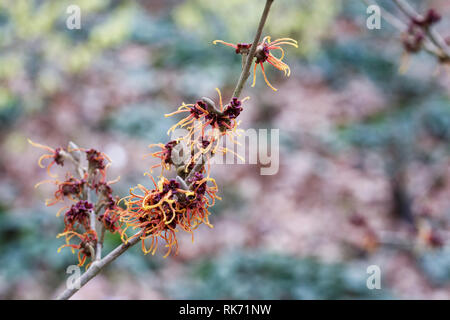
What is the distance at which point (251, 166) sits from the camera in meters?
4.99

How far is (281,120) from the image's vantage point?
5.69 meters

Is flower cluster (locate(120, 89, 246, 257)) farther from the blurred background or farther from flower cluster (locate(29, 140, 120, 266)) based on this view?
the blurred background

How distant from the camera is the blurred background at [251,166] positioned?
3.60m

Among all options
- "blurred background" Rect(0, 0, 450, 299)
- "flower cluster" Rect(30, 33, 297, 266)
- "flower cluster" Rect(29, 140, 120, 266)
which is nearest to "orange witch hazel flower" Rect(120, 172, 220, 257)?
"flower cluster" Rect(30, 33, 297, 266)

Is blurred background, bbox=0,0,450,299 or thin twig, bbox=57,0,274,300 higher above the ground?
blurred background, bbox=0,0,450,299

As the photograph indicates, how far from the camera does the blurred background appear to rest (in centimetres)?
360

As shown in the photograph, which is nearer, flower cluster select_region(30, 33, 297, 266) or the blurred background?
flower cluster select_region(30, 33, 297, 266)

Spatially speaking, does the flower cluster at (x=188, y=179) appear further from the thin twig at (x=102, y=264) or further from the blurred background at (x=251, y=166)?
the blurred background at (x=251, y=166)

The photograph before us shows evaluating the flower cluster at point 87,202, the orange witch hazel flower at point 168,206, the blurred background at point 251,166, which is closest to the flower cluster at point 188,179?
the orange witch hazel flower at point 168,206

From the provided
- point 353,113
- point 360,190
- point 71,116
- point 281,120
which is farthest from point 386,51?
point 71,116

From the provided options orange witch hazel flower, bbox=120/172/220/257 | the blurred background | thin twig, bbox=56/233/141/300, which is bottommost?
thin twig, bbox=56/233/141/300

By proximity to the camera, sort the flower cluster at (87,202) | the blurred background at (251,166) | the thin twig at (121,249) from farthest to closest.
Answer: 1. the blurred background at (251,166)
2. the flower cluster at (87,202)
3. the thin twig at (121,249)

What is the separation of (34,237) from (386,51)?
6.53m

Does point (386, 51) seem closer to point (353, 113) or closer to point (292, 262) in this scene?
point (353, 113)
